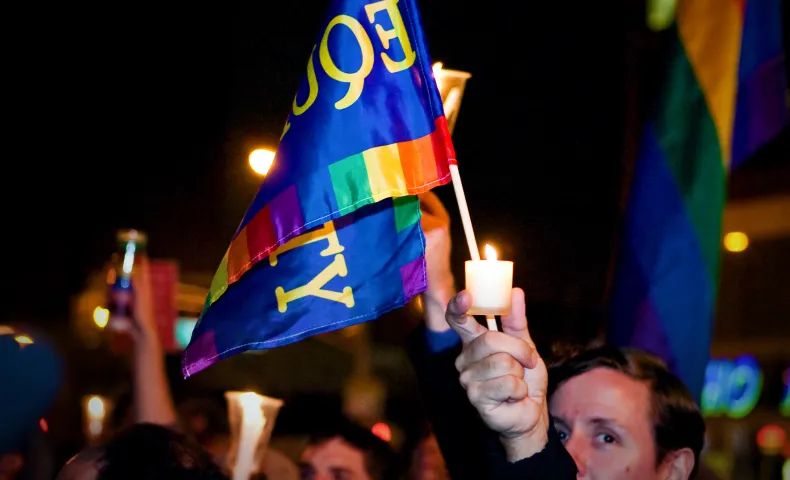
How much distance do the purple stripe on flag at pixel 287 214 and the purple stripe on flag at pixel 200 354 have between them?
347 millimetres

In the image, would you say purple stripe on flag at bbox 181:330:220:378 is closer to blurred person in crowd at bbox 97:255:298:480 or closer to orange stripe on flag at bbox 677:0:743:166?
blurred person in crowd at bbox 97:255:298:480

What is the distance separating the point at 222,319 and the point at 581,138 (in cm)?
1065

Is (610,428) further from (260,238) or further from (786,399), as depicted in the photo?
(786,399)

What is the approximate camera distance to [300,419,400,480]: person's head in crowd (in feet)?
12.4

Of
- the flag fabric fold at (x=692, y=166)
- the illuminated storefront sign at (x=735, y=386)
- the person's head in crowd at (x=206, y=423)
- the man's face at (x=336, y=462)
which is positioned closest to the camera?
the flag fabric fold at (x=692, y=166)

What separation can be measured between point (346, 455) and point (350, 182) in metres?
1.81

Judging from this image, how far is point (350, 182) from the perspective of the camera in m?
2.27

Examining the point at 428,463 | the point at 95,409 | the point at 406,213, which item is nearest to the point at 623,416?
the point at 406,213

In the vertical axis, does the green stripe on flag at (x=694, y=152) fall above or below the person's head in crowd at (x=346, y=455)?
above

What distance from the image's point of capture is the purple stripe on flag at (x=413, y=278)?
95.7 inches

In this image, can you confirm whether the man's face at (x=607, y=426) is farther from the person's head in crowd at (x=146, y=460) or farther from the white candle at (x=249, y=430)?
the white candle at (x=249, y=430)

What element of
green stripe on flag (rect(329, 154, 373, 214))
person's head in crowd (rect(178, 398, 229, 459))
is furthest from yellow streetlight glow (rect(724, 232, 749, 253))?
green stripe on flag (rect(329, 154, 373, 214))

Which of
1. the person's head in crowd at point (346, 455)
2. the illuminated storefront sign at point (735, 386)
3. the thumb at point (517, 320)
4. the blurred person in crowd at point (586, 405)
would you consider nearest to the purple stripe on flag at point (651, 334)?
the blurred person in crowd at point (586, 405)

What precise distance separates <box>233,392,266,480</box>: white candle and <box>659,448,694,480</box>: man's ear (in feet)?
6.41
